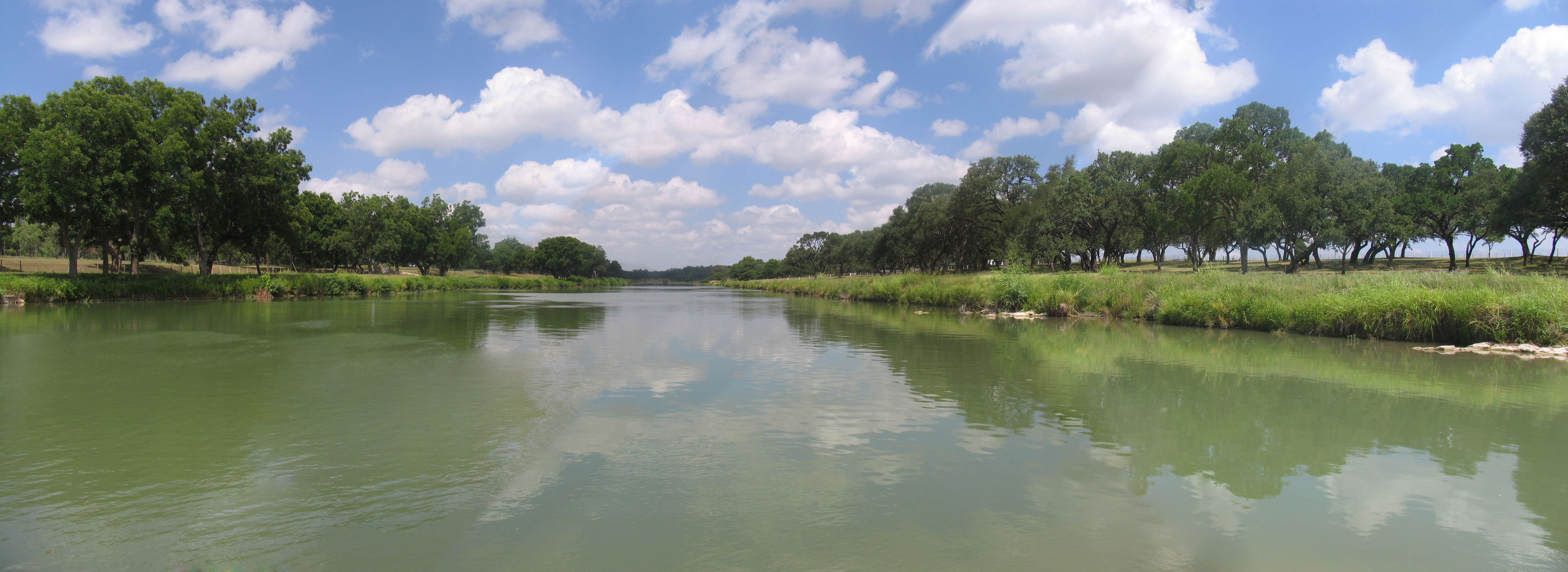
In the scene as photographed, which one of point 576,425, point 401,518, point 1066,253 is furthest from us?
point 1066,253

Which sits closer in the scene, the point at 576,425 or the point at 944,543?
the point at 944,543

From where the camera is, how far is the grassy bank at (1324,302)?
1542cm

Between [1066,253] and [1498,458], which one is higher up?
[1066,253]

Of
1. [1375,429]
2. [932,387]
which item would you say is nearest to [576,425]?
[932,387]

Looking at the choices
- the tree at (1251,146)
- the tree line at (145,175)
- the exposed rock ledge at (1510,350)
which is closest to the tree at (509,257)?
the tree line at (145,175)

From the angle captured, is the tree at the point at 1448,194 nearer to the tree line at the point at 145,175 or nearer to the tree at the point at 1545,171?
the tree at the point at 1545,171

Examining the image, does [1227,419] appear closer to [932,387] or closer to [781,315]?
[932,387]

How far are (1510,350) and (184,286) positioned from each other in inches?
2187

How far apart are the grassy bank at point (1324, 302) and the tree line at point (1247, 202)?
1432cm

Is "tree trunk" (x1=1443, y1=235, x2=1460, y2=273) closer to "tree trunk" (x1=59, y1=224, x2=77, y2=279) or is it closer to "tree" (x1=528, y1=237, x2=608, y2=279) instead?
"tree trunk" (x1=59, y1=224, x2=77, y2=279)

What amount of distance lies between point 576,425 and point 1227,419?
8.41m

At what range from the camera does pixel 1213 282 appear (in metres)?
24.0

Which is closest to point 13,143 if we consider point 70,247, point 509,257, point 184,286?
point 70,247

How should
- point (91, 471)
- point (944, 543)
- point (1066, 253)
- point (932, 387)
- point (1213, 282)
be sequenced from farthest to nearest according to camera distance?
point (1066, 253) < point (1213, 282) < point (932, 387) < point (91, 471) < point (944, 543)
